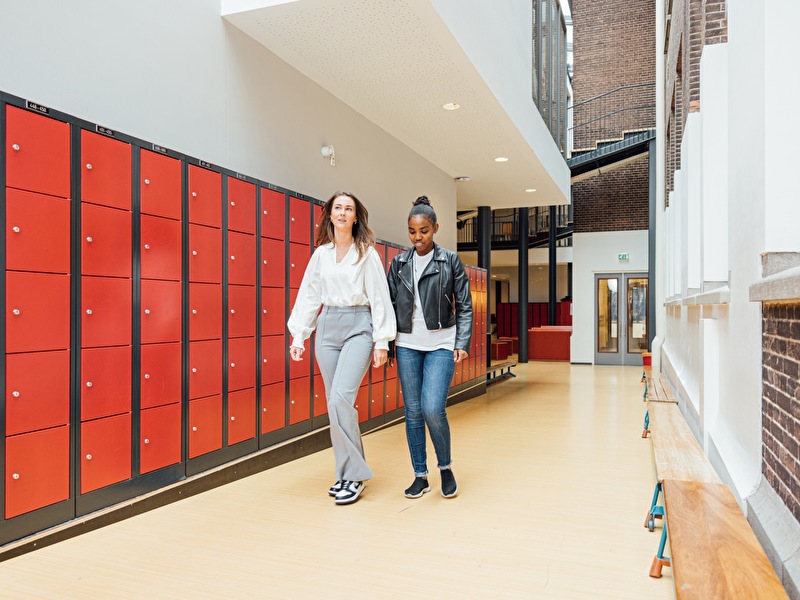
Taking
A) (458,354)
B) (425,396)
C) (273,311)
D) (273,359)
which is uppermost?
(273,311)

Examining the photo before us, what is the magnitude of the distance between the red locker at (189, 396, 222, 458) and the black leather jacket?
1270mm

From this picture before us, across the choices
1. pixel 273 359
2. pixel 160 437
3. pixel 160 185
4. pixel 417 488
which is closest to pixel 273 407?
pixel 273 359

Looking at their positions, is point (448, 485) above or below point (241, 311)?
below

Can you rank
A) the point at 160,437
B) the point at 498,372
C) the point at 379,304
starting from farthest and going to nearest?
the point at 498,372 → the point at 379,304 → the point at 160,437

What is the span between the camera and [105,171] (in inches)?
121

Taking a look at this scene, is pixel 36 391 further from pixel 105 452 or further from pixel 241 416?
pixel 241 416

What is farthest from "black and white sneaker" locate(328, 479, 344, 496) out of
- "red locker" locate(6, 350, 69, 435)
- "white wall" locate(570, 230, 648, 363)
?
"white wall" locate(570, 230, 648, 363)

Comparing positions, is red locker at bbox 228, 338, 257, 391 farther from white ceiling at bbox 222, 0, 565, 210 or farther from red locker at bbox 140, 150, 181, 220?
white ceiling at bbox 222, 0, 565, 210

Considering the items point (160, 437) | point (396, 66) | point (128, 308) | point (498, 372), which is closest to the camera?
point (128, 308)

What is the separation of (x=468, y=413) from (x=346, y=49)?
Result: 4.15m

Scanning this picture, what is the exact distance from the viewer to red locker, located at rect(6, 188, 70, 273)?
263 cm

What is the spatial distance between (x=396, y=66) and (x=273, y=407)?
299 cm

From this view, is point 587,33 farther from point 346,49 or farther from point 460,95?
point 346,49

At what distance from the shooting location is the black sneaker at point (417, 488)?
3.57m
